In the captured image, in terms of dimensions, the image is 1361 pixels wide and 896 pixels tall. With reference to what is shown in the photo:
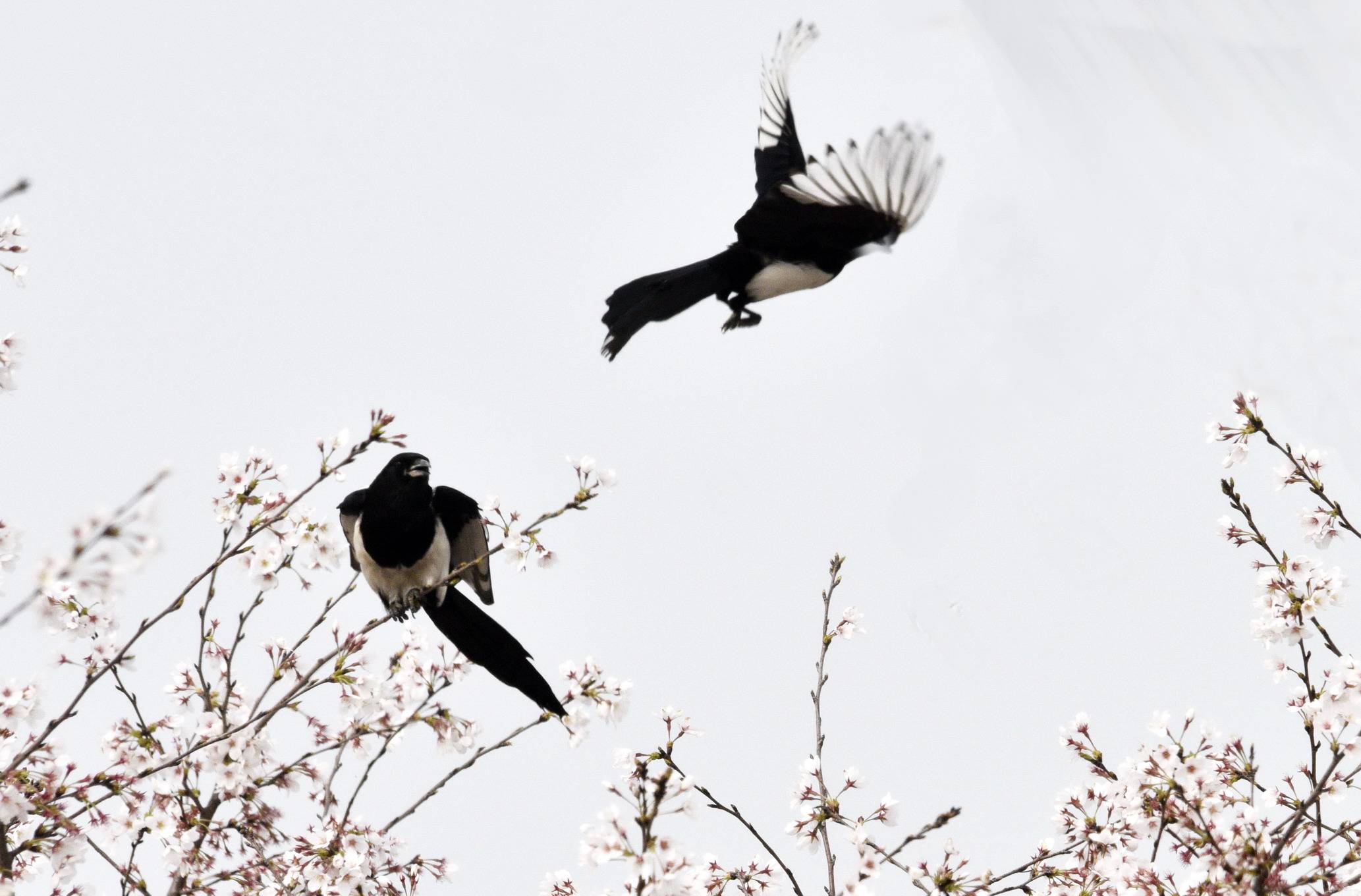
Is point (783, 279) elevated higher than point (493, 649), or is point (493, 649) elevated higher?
point (783, 279)

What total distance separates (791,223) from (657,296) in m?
0.49

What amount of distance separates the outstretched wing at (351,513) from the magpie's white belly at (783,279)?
168cm

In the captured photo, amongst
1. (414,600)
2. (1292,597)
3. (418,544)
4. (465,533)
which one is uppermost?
(465,533)

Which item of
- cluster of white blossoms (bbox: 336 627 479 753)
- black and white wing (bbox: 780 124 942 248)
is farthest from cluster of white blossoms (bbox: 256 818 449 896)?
black and white wing (bbox: 780 124 942 248)

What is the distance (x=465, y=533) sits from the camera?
195 inches

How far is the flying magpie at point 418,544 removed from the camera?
460cm

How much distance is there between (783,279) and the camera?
4355 millimetres

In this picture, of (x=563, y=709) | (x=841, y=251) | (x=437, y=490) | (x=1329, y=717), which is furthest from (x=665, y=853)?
(x=437, y=490)

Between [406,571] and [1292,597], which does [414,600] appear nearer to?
[406,571]

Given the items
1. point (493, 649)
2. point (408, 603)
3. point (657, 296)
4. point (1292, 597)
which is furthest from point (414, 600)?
point (1292, 597)

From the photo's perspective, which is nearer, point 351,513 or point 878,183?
point 878,183

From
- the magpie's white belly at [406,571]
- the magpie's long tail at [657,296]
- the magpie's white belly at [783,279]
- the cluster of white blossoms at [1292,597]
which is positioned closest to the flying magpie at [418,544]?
the magpie's white belly at [406,571]

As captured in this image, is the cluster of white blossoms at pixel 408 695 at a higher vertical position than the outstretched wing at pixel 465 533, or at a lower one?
lower

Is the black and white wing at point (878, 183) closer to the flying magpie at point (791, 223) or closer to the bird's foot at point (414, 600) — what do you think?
the flying magpie at point (791, 223)
